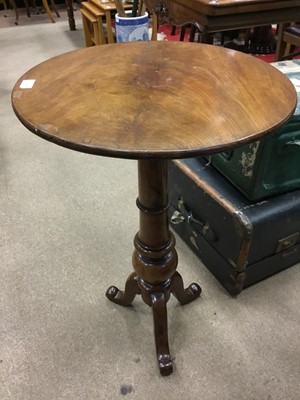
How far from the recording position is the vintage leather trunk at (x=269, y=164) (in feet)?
3.45

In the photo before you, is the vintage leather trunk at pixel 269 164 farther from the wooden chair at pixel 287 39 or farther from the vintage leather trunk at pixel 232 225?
the wooden chair at pixel 287 39

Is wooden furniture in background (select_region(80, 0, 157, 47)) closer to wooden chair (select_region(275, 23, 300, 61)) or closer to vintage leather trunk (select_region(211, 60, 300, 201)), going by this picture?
wooden chair (select_region(275, 23, 300, 61))

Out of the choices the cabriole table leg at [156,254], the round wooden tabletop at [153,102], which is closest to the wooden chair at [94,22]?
the round wooden tabletop at [153,102]

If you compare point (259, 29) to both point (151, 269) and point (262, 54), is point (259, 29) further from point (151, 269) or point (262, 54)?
point (151, 269)

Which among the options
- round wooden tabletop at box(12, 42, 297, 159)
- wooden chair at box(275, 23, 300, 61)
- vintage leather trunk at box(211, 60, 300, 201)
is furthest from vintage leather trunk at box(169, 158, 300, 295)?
wooden chair at box(275, 23, 300, 61)

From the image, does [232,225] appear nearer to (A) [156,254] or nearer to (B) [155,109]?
(A) [156,254]

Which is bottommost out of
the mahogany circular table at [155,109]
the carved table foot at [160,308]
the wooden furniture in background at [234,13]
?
the carved table foot at [160,308]

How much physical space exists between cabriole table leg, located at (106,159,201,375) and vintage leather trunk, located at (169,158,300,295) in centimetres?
20

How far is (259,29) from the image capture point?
319cm

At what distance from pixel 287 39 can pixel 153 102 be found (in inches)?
78.9

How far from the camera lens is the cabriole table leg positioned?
32.6 inches

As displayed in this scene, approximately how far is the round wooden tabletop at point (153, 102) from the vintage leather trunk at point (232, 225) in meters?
0.43

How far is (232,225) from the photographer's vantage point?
3.62ft

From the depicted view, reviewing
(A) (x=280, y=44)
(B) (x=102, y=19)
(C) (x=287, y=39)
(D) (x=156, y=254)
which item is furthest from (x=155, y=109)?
(B) (x=102, y=19)
